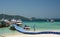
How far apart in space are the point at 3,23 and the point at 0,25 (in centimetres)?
150

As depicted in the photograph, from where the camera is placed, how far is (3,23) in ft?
103

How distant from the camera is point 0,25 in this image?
98.6 feet

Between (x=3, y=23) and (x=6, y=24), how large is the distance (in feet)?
1.71

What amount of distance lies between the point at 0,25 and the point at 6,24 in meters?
1.60

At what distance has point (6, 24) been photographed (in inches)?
1238
